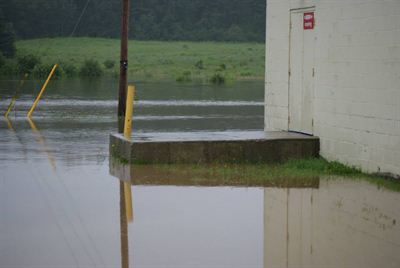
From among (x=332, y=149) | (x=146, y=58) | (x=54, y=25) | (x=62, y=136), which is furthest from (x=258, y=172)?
(x=54, y=25)

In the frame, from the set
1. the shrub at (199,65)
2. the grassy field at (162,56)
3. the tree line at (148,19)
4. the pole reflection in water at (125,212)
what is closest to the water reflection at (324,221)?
the pole reflection in water at (125,212)

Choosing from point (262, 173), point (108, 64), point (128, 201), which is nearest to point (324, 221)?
point (128, 201)

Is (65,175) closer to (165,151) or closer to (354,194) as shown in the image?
(165,151)

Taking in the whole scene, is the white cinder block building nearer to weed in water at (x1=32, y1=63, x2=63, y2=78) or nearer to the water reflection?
the water reflection

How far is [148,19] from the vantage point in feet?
375

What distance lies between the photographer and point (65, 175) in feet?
55.2

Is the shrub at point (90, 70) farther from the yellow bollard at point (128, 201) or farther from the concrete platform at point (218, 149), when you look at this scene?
the yellow bollard at point (128, 201)

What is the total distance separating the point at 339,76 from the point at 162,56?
73.9 m

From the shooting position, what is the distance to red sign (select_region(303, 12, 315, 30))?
724 inches

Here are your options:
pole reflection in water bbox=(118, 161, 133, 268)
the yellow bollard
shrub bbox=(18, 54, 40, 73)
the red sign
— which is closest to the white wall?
pole reflection in water bbox=(118, 161, 133, 268)

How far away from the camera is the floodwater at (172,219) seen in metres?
10.6

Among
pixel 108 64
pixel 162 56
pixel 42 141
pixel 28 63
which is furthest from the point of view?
pixel 162 56

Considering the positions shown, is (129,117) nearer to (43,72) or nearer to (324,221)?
(324,221)

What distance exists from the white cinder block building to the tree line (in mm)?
82972
